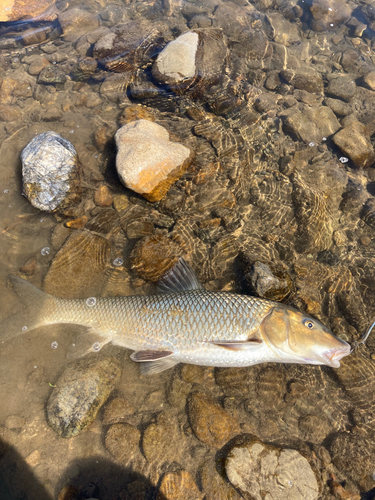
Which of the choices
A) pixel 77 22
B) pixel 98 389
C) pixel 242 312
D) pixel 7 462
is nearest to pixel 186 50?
pixel 77 22

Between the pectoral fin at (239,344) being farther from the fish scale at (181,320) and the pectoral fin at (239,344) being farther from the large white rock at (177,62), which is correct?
the large white rock at (177,62)

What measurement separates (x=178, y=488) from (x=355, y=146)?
6941mm

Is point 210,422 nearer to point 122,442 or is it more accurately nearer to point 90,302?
point 122,442

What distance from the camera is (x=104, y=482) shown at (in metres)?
3.65

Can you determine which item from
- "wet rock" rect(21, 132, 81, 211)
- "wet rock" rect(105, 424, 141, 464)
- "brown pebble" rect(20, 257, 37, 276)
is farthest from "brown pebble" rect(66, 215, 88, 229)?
"wet rock" rect(105, 424, 141, 464)

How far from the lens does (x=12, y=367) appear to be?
13.8 ft

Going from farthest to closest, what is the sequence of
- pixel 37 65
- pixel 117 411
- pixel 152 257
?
pixel 37 65
pixel 152 257
pixel 117 411

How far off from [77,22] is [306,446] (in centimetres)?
1097

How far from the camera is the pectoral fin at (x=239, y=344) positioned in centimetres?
368

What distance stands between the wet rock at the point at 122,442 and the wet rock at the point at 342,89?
8.63 m

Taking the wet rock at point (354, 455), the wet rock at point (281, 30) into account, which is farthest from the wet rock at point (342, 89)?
the wet rock at point (354, 455)

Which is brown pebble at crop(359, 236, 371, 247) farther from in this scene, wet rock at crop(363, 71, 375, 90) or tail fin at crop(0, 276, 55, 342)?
tail fin at crop(0, 276, 55, 342)

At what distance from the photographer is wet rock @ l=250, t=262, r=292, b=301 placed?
4320 millimetres

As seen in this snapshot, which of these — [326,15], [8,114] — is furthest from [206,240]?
[326,15]
